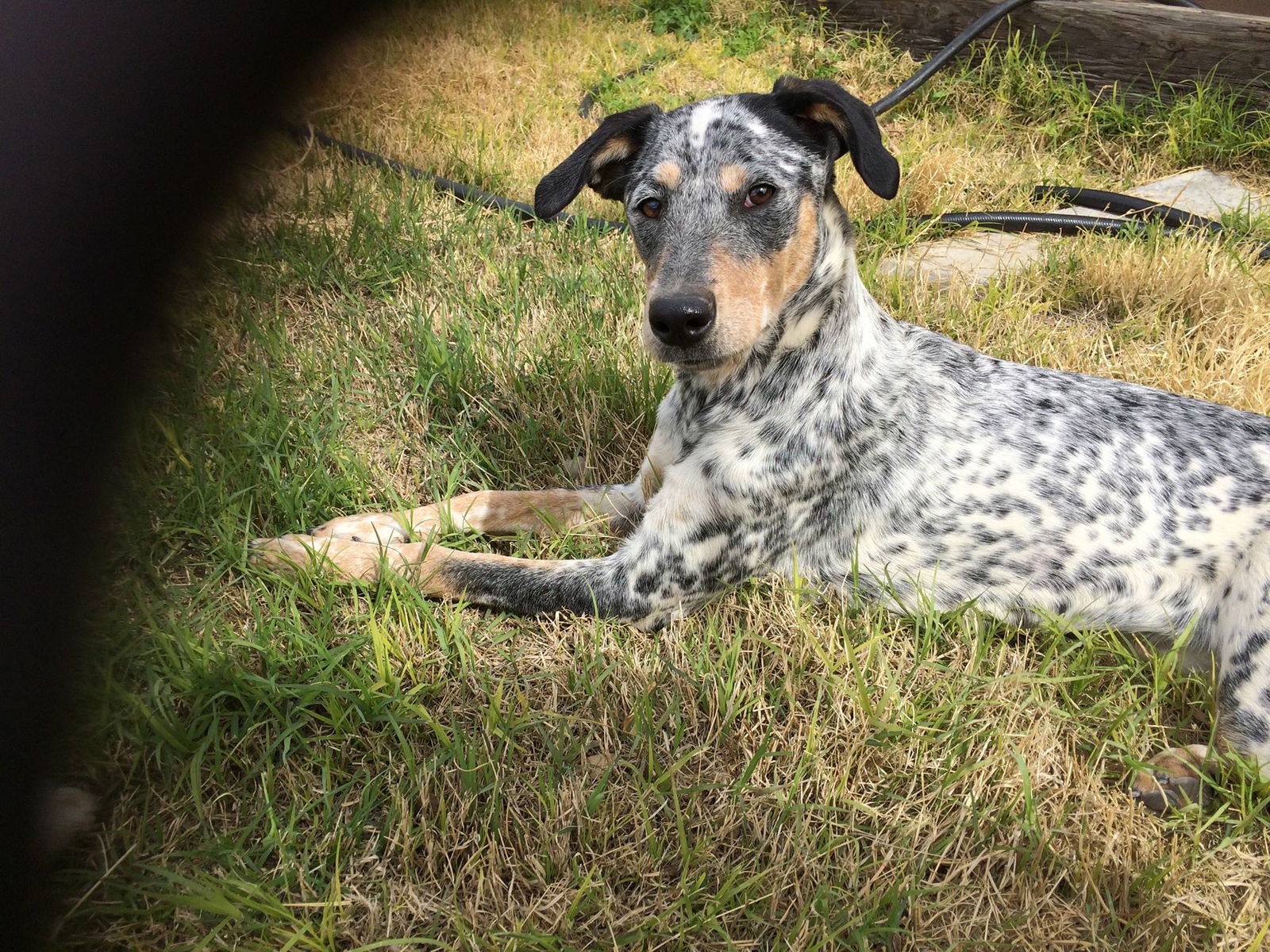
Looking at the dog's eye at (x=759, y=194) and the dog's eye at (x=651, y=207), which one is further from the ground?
the dog's eye at (x=759, y=194)

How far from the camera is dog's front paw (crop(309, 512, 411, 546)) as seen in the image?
302 centimetres

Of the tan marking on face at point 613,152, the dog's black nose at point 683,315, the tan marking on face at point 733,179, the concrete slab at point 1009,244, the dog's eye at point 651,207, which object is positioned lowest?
the concrete slab at point 1009,244

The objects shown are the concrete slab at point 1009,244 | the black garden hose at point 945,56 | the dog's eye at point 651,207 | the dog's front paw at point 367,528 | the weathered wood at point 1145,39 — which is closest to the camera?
the dog's eye at point 651,207

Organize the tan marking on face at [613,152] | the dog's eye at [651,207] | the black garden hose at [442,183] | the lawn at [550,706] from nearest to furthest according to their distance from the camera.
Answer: the lawn at [550,706] → the dog's eye at [651,207] → the tan marking on face at [613,152] → the black garden hose at [442,183]

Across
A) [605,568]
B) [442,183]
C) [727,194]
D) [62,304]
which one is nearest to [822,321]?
[727,194]

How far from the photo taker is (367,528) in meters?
3.06

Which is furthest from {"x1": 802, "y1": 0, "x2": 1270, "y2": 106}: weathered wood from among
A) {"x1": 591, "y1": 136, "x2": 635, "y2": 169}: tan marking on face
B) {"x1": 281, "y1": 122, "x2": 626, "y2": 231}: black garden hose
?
{"x1": 591, "y1": 136, "x2": 635, "y2": 169}: tan marking on face

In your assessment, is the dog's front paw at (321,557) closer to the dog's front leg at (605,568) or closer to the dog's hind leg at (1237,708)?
the dog's front leg at (605,568)

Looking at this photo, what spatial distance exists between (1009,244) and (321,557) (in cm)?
414

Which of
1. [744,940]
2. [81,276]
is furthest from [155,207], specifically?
[744,940]

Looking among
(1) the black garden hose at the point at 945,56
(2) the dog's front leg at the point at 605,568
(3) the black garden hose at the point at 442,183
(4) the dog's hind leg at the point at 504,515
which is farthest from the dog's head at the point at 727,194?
(1) the black garden hose at the point at 945,56

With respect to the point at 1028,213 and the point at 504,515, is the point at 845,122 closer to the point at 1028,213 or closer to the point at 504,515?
the point at 504,515

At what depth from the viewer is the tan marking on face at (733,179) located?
2584mm

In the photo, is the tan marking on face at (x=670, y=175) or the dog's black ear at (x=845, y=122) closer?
the dog's black ear at (x=845, y=122)
